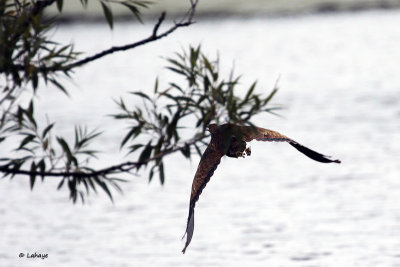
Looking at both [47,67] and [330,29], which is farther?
[330,29]

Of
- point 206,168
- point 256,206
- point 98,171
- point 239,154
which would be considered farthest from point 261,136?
point 256,206

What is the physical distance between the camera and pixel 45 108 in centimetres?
3203

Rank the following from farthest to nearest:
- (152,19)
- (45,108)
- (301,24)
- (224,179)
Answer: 1. (301,24)
2. (152,19)
3. (45,108)
4. (224,179)

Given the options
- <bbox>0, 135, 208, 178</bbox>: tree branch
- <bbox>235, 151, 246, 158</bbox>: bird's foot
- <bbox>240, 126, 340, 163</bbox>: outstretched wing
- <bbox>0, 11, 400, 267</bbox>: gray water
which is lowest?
<bbox>0, 11, 400, 267</bbox>: gray water

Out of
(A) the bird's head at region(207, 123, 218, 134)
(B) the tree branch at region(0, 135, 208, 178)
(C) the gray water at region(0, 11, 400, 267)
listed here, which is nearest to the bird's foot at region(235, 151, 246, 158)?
(A) the bird's head at region(207, 123, 218, 134)

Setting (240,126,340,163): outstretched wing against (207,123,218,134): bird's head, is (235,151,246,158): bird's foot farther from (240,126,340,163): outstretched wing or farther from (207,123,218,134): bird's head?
(207,123,218,134): bird's head

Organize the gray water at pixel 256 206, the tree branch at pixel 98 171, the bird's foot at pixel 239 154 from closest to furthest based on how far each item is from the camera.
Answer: the bird's foot at pixel 239 154, the tree branch at pixel 98 171, the gray water at pixel 256 206

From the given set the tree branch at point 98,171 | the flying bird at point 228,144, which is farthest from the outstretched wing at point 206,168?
the tree branch at point 98,171

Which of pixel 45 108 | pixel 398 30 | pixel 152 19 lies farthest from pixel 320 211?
pixel 152 19

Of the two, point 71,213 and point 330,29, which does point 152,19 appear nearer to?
point 330,29

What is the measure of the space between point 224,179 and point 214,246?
5.73 metres

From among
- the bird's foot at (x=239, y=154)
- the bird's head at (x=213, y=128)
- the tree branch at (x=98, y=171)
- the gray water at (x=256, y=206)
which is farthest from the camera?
the gray water at (x=256, y=206)

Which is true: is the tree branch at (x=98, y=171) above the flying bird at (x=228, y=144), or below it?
below

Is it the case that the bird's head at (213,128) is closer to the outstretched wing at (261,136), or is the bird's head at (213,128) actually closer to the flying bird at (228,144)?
the flying bird at (228,144)
